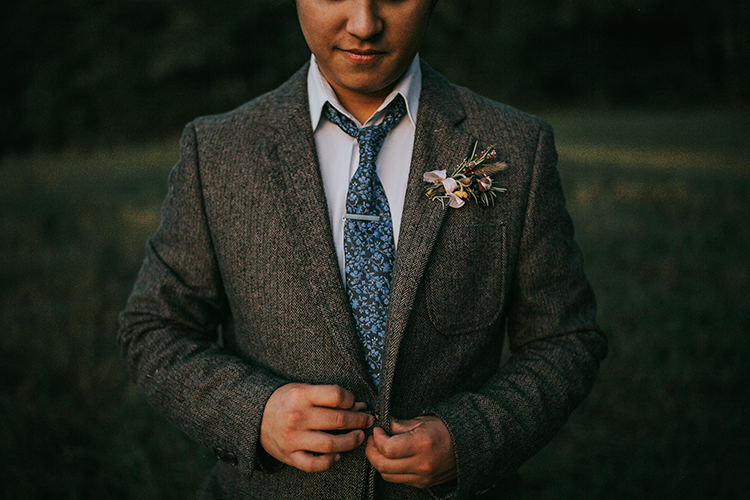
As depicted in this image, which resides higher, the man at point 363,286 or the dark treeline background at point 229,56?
the dark treeline background at point 229,56

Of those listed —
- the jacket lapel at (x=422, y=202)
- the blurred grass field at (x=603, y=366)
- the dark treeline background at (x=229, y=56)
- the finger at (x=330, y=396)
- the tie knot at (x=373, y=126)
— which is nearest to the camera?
the finger at (x=330, y=396)

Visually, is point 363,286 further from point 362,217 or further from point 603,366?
point 603,366

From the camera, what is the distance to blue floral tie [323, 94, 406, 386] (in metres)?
1.40

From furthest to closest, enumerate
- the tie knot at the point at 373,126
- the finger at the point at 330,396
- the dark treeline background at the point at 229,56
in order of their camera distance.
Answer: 1. the dark treeline background at the point at 229,56
2. the tie knot at the point at 373,126
3. the finger at the point at 330,396

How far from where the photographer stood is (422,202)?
4.65ft

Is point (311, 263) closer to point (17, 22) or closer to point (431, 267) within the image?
point (431, 267)

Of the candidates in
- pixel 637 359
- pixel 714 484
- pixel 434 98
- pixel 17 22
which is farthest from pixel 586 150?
pixel 17 22

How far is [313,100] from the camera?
4.97 feet

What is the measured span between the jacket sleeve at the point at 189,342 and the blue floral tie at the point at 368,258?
9.6 inches

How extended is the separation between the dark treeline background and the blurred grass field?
25.4ft

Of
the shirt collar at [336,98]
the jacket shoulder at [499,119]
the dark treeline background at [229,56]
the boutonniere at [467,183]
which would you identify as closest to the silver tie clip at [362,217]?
the boutonniere at [467,183]

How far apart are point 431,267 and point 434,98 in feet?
1.51

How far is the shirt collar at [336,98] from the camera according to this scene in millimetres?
1477

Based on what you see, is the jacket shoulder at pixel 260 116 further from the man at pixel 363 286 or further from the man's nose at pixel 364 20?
the man's nose at pixel 364 20
